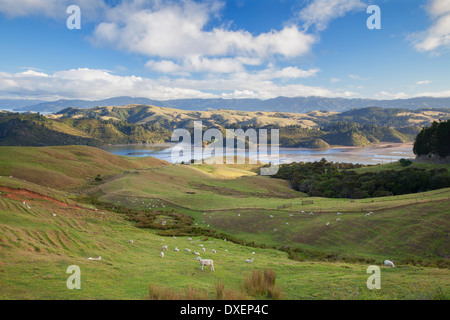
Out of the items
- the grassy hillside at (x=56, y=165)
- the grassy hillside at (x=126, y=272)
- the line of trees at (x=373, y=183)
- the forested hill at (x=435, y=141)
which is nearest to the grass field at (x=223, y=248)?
the grassy hillside at (x=126, y=272)

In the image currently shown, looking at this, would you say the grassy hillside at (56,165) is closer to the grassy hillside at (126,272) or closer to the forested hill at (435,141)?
the grassy hillside at (126,272)

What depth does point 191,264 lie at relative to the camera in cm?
1620

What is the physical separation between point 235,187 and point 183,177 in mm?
17042

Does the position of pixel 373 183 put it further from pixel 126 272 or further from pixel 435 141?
pixel 126 272

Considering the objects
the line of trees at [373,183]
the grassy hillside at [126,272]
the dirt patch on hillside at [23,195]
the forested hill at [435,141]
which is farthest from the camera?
the forested hill at [435,141]

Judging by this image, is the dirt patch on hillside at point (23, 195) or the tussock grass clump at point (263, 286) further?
the dirt patch on hillside at point (23, 195)

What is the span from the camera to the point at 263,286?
1000 cm

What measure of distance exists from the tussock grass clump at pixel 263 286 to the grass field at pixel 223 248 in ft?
1.51

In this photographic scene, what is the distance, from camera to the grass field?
1072 centimetres

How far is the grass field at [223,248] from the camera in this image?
10.7 metres

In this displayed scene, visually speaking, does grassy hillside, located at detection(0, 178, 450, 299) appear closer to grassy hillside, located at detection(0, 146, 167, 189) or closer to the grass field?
the grass field

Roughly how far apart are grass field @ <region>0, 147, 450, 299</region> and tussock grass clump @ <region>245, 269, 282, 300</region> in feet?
1.51

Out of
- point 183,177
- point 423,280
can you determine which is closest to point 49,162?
point 183,177

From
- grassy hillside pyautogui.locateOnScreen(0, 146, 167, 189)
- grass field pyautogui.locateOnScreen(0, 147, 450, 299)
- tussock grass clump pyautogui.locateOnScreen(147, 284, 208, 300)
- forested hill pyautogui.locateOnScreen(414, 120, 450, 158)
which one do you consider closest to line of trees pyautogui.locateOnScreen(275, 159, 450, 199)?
forested hill pyautogui.locateOnScreen(414, 120, 450, 158)
